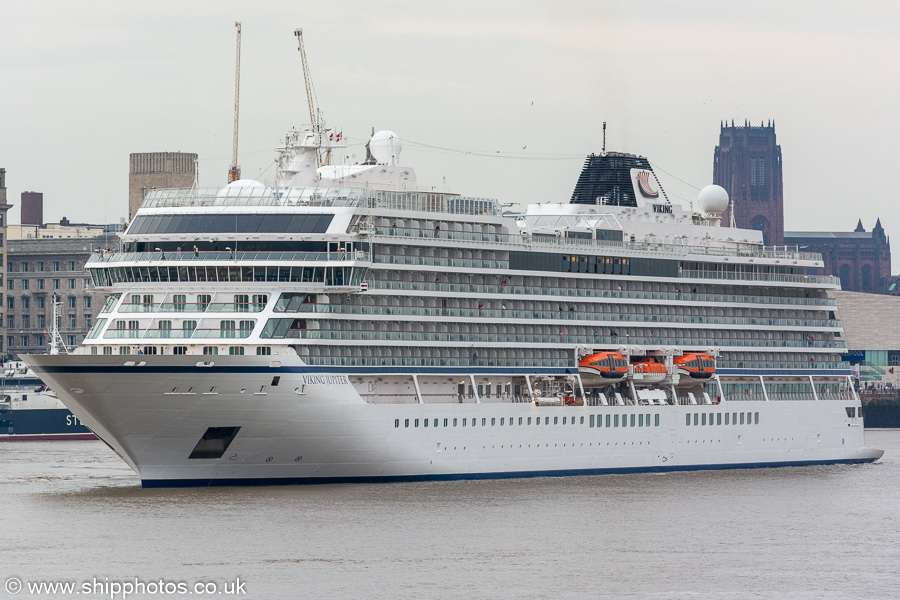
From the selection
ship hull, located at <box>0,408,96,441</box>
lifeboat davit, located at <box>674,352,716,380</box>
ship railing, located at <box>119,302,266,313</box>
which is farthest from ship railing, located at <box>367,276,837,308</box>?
ship hull, located at <box>0,408,96,441</box>

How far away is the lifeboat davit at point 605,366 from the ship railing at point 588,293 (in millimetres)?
2545

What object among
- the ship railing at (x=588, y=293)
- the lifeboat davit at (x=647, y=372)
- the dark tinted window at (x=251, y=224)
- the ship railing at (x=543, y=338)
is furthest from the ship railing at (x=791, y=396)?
the dark tinted window at (x=251, y=224)

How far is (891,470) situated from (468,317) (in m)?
25.0

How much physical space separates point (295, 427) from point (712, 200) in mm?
30972

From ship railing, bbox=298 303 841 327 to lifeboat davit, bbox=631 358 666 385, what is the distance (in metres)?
1.96

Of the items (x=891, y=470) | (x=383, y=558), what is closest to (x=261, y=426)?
(x=383, y=558)

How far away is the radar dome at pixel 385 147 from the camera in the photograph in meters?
71.4

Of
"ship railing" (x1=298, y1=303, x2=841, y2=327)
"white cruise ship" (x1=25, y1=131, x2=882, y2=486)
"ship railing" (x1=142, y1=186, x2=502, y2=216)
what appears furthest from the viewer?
"ship railing" (x1=142, y1=186, x2=502, y2=216)

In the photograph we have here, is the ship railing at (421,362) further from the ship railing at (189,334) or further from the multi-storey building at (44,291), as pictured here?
the multi-storey building at (44,291)

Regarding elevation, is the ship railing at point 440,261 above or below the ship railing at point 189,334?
above

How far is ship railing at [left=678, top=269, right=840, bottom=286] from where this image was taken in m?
77.9

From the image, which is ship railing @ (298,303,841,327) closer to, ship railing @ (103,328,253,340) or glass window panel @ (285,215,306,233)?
ship railing @ (103,328,253,340)

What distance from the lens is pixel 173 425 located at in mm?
60594

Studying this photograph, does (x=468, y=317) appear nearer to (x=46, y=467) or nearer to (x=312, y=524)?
(x=312, y=524)
